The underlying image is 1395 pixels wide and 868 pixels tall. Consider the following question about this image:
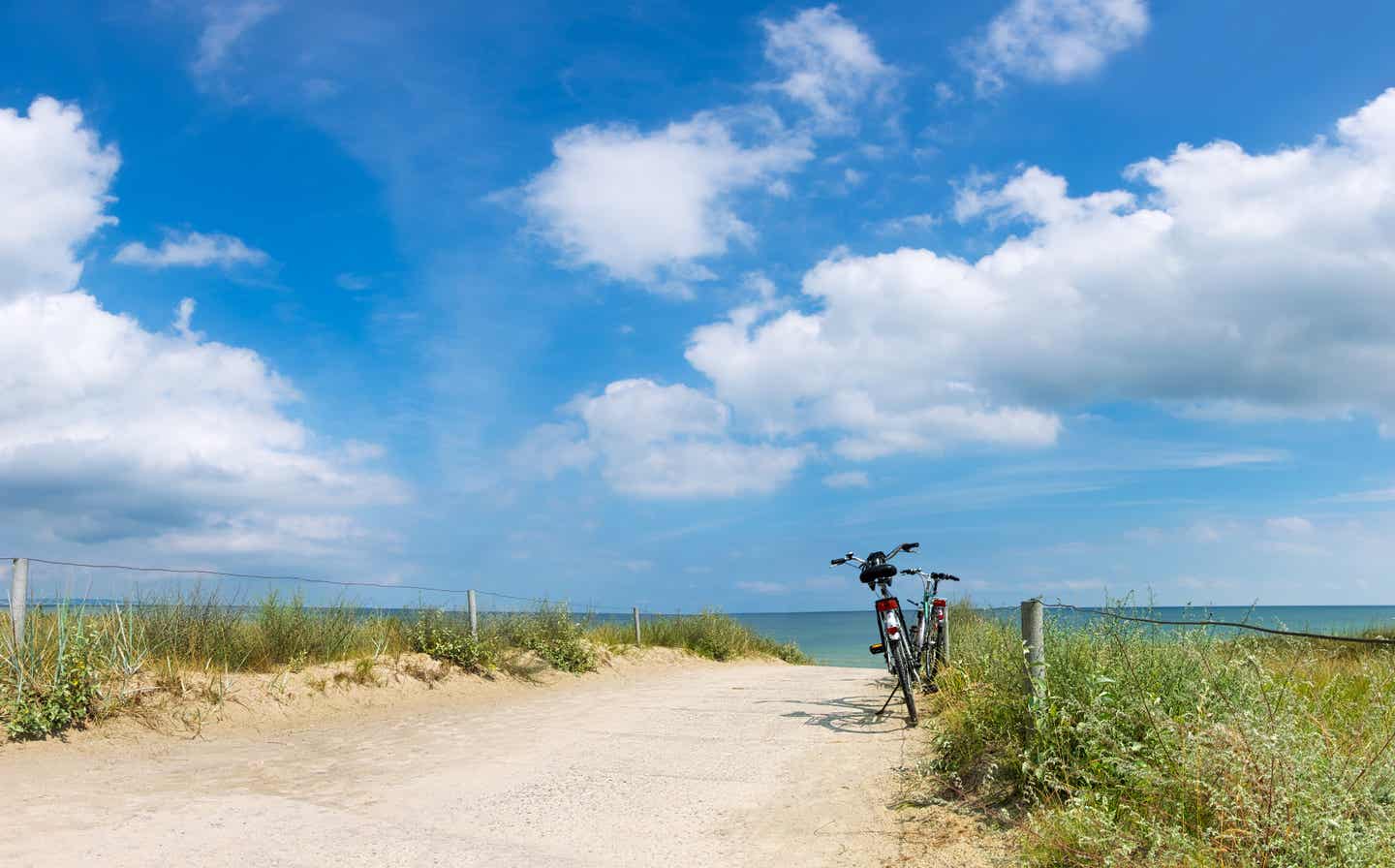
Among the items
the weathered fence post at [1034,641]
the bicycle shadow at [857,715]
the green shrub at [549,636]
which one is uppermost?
the weathered fence post at [1034,641]

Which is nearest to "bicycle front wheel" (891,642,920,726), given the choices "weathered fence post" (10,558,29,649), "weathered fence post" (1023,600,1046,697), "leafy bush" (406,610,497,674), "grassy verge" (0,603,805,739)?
"weathered fence post" (1023,600,1046,697)

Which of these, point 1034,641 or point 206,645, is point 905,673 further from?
point 206,645

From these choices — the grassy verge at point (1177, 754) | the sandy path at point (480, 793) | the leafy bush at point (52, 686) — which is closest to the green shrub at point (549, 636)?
the sandy path at point (480, 793)

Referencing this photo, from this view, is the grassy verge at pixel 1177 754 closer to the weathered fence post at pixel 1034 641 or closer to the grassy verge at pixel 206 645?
the weathered fence post at pixel 1034 641

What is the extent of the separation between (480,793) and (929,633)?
521cm

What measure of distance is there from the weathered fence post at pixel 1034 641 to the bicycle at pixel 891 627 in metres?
2.21

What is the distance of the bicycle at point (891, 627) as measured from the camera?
8.45m

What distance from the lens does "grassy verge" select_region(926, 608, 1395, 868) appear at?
3.90m

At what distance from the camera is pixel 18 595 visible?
8914 mm

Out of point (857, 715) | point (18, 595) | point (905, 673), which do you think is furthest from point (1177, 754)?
point (18, 595)

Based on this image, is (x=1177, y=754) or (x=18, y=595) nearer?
(x=1177, y=754)

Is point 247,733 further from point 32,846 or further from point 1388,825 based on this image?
point 1388,825

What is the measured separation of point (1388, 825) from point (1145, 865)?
1010 mm

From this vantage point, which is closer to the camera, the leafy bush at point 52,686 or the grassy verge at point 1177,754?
the grassy verge at point 1177,754
